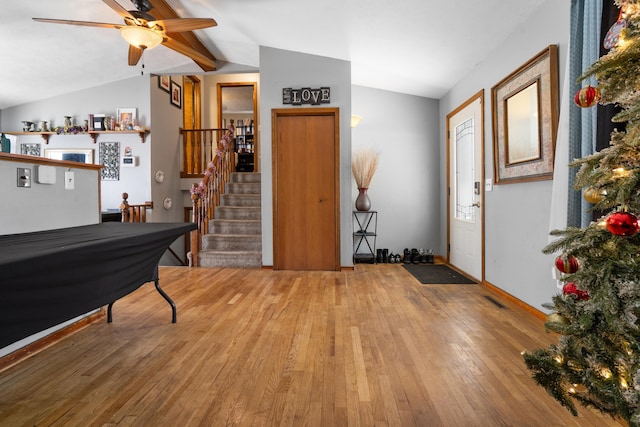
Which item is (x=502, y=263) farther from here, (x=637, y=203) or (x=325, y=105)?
(x=325, y=105)

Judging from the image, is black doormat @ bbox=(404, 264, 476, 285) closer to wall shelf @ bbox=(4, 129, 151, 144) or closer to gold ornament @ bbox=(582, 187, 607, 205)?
gold ornament @ bbox=(582, 187, 607, 205)

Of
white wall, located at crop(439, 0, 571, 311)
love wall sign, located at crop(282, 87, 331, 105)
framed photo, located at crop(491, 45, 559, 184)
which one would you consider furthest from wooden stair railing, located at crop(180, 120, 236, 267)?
framed photo, located at crop(491, 45, 559, 184)

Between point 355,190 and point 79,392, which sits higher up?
point 355,190

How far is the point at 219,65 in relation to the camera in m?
6.21

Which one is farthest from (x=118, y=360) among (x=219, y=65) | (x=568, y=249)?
(x=219, y=65)

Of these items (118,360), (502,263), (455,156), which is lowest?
(118,360)

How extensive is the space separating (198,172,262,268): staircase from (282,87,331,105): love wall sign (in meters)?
2.00

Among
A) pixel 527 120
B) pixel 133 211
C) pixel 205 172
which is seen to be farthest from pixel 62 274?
pixel 133 211

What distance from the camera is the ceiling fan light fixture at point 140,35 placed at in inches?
134

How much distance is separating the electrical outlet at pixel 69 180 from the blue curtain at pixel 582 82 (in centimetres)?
342

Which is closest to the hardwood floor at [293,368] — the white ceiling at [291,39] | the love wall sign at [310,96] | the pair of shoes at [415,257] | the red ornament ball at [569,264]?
the red ornament ball at [569,264]

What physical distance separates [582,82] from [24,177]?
3527mm

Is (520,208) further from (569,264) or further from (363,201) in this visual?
(363,201)

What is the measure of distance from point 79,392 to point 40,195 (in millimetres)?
1341
